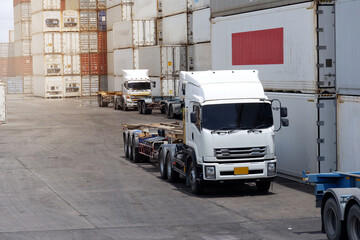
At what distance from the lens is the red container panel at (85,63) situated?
7669cm

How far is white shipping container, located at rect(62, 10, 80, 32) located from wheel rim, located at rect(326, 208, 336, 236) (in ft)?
215

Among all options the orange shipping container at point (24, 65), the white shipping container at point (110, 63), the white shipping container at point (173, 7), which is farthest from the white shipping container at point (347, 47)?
the orange shipping container at point (24, 65)

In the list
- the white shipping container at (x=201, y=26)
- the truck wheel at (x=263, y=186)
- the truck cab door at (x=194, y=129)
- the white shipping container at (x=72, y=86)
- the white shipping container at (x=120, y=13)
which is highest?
the white shipping container at (x=120, y=13)

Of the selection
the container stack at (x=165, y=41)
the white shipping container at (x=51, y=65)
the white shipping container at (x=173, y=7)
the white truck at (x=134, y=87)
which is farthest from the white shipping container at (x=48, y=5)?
the white truck at (x=134, y=87)

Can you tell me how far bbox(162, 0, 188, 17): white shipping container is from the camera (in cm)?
5016

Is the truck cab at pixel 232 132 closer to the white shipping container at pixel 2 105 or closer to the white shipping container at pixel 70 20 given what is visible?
the white shipping container at pixel 2 105

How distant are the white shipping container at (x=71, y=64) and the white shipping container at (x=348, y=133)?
198 feet

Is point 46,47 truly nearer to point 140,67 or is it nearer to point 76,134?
point 140,67

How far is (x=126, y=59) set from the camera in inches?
2370

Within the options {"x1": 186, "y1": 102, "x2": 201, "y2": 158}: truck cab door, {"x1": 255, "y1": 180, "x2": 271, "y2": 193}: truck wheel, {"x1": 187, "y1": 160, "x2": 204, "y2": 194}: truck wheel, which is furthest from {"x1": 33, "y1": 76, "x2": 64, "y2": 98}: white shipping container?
{"x1": 255, "y1": 180, "x2": 271, "y2": 193}: truck wheel

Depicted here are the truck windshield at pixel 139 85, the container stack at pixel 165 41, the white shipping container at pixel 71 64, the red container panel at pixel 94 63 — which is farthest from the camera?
the red container panel at pixel 94 63

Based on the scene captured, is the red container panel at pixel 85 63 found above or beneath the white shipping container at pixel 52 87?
above

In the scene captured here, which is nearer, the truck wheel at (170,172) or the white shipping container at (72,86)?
the truck wheel at (170,172)

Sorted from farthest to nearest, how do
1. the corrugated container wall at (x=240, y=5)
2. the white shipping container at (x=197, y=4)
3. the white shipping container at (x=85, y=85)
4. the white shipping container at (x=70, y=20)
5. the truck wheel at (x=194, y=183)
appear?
the white shipping container at (x=85, y=85), the white shipping container at (x=70, y=20), the white shipping container at (x=197, y=4), the corrugated container wall at (x=240, y=5), the truck wheel at (x=194, y=183)
